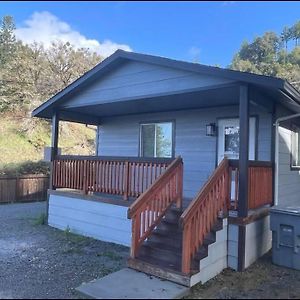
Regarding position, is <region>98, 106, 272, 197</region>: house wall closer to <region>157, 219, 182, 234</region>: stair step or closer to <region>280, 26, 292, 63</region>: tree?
<region>157, 219, 182, 234</region>: stair step

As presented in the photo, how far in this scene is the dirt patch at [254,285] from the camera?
4590 millimetres

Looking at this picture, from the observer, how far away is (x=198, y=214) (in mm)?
5109

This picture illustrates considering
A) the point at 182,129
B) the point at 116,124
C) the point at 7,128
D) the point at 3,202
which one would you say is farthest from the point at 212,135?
the point at 7,128

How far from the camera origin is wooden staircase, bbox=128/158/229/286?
490 cm

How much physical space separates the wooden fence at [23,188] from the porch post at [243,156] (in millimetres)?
11477

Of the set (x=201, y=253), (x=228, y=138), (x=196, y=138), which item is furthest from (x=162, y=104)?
(x=201, y=253)

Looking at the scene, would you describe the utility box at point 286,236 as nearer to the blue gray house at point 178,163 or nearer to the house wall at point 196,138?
the blue gray house at point 178,163

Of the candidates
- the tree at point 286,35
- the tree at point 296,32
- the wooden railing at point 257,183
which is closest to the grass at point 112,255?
the wooden railing at point 257,183

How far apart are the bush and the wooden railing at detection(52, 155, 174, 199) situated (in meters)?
6.41

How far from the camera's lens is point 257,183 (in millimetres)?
6441

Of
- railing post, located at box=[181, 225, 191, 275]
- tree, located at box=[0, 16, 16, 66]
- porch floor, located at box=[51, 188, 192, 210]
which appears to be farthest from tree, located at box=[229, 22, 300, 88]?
railing post, located at box=[181, 225, 191, 275]

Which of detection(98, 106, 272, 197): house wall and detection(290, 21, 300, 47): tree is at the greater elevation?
detection(290, 21, 300, 47): tree

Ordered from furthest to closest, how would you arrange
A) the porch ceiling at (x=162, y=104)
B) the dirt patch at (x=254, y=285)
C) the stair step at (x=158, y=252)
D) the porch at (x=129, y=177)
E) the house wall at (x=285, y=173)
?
the house wall at (x=285, y=173), the porch ceiling at (x=162, y=104), the porch at (x=129, y=177), the stair step at (x=158, y=252), the dirt patch at (x=254, y=285)

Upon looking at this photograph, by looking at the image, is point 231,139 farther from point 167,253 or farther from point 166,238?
point 167,253
